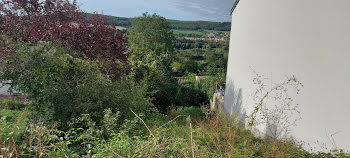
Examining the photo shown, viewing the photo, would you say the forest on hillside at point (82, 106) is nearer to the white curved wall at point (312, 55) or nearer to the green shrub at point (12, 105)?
the green shrub at point (12, 105)

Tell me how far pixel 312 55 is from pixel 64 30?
627cm

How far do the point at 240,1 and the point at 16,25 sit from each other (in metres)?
8.11

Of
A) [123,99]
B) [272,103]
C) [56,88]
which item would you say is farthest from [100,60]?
[272,103]

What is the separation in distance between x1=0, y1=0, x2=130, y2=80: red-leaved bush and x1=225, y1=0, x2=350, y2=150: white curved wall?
4558 millimetres

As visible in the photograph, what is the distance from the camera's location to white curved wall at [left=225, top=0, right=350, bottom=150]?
14.3 ft

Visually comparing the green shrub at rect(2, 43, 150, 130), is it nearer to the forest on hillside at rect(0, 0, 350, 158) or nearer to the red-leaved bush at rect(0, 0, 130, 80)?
the forest on hillside at rect(0, 0, 350, 158)

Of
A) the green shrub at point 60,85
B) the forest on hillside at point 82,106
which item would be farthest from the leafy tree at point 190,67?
the green shrub at point 60,85

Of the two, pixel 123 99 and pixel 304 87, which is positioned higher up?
pixel 304 87

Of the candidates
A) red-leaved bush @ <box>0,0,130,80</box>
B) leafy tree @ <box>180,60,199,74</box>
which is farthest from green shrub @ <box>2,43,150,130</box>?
leafy tree @ <box>180,60,199,74</box>

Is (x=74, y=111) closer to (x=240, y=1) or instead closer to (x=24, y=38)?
(x=24, y=38)

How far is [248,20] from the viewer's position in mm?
8594

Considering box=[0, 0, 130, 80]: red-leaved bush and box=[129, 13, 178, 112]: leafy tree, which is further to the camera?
box=[129, 13, 178, 112]: leafy tree

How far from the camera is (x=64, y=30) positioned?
6.21 metres

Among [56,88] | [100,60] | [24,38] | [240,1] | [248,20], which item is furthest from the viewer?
[240,1]
